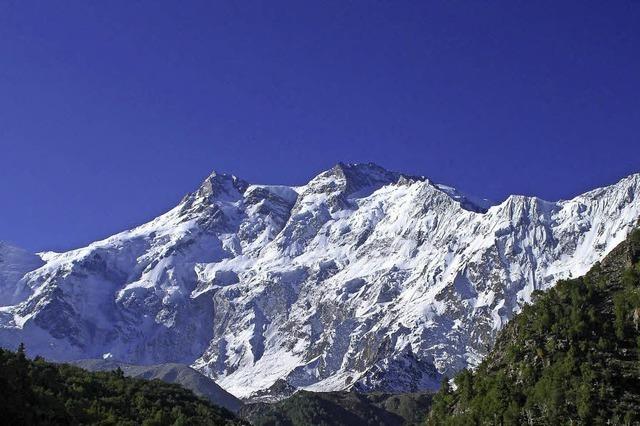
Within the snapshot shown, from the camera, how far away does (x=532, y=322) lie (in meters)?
119

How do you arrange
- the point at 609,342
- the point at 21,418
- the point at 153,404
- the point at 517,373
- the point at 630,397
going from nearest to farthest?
the point at 21,418 → the point at 630,397 → the point at 609,342 → the point at 517,373 → the point at 153,404

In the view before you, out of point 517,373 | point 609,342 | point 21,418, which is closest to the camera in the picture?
point 21,418

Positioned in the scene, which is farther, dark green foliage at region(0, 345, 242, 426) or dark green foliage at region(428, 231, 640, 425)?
dark green foliage at region(428, 231, 640, 425)

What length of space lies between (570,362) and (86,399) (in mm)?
59357

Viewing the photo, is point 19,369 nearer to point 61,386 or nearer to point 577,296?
point 61,386

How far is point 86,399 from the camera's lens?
407 feet

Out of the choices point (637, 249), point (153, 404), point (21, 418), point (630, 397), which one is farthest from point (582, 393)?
point (153, 404)

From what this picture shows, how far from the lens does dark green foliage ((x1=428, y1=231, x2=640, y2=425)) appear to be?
9981 cm

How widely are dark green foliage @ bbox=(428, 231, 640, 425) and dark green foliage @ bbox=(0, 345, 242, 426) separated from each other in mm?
37676

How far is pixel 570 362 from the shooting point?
105062mm

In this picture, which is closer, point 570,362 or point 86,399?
point 570,362

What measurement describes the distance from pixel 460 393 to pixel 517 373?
14.1m

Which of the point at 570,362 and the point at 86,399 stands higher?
the point at 570,362

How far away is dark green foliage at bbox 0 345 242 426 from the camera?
88438 mm
